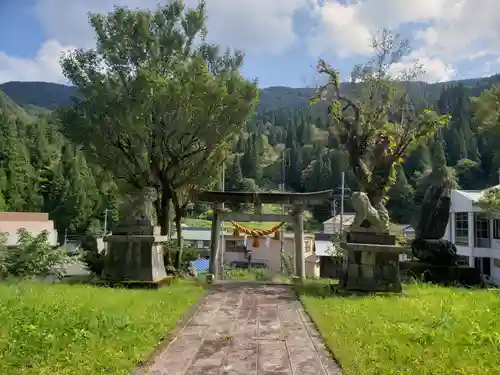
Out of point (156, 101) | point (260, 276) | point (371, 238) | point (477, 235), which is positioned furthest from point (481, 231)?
point (156, 101)

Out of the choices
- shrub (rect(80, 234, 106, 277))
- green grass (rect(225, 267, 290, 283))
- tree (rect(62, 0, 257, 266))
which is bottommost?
green grass (rect(225, 267, 290, 283))

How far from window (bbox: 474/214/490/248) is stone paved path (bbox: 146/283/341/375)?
23.9m

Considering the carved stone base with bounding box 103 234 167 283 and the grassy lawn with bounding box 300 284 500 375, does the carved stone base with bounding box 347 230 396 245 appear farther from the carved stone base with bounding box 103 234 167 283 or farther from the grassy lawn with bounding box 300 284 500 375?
the carved stone base with bounding box 103 234 167 283

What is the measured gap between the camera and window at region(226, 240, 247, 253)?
4269 centimetres

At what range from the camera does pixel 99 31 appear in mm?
14570

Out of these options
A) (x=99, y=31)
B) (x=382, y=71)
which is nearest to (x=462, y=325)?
(x=382, y=71)

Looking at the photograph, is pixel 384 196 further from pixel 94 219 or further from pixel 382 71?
pixel 94 219

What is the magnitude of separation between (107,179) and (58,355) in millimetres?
12049

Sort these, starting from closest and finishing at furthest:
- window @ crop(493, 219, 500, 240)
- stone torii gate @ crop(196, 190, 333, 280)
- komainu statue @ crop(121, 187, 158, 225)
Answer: komainu statue @ crop(121, 187, 158, 225) < stone torii gate @ crop(196, 190, 333, 280) < window @ crop(493, 219, 500, 240)

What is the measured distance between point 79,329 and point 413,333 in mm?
4318

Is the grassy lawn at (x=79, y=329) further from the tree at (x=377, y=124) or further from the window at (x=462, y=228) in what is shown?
the window at (x=462, y=228)

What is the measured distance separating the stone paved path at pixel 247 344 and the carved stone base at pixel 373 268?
1.92 metres

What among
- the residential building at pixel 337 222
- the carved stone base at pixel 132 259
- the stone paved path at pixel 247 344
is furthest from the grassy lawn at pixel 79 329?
the residential building at pixel 337 222

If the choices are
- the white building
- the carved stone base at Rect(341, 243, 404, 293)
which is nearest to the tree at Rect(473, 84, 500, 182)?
the carved stone base at Rect(341, 243, 404, 293)
